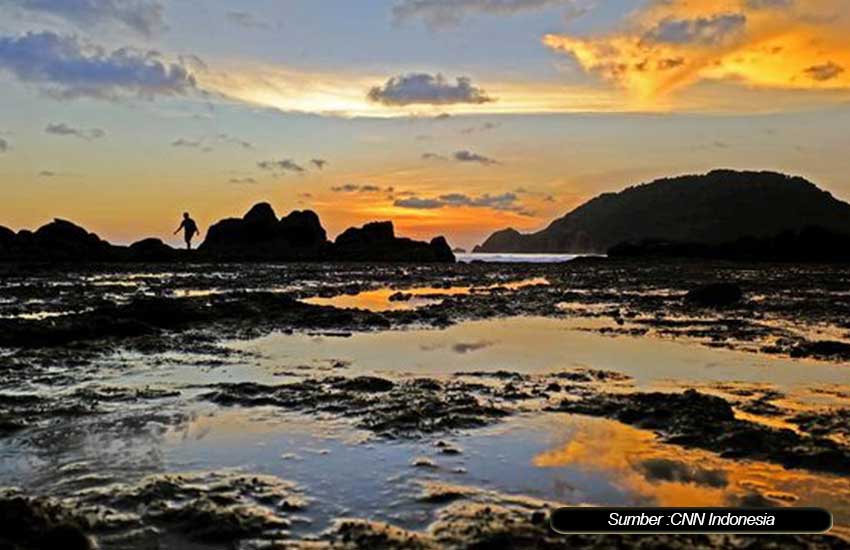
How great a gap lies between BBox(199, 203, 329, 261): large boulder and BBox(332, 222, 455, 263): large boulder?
124 inches

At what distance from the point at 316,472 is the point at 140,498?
1.52 meters

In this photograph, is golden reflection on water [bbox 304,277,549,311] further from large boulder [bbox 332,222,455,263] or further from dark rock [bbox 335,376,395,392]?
large boulder [bbox 332,222,455,263]

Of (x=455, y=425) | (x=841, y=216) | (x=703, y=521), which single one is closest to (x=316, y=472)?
(x=455, y=425)

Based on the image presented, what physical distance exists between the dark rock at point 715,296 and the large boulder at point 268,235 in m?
59.0

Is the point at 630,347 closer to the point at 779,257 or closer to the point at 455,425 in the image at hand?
the point at 455,425

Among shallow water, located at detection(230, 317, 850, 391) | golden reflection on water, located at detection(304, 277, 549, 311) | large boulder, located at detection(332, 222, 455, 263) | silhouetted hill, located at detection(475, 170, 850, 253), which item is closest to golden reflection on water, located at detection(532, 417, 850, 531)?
shallow water, located at detection(230, 317, 850, 391)

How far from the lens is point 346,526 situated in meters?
4.98

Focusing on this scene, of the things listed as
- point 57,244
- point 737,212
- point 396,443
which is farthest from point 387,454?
point 737,212

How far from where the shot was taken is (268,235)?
85.9m

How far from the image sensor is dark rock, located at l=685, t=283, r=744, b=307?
77.7 ft

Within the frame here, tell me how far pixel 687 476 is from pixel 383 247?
8031 cm

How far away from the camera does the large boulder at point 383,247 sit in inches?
3219

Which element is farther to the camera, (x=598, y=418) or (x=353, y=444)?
(x=598, y=418)

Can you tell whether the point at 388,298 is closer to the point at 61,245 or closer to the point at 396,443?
the point at 396,443
